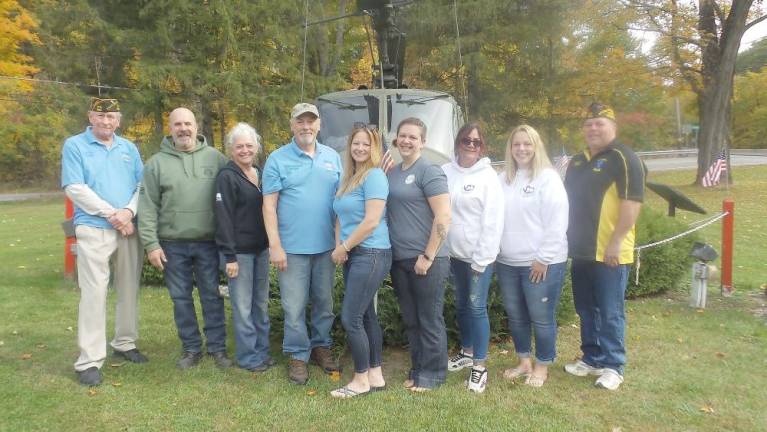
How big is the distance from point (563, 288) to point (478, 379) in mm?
1567

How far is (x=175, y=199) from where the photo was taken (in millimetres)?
4078

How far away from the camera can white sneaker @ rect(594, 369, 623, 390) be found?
13.1 feet

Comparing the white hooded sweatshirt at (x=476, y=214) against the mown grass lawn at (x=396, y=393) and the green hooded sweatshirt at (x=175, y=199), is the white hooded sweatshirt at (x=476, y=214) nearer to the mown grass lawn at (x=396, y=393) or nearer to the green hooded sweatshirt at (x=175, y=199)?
the mown grass lawn at (x=396, y=393)

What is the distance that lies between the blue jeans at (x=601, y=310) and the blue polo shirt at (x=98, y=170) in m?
3.29

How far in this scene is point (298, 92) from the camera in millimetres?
19703

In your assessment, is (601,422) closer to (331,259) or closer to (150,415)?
(331,259)

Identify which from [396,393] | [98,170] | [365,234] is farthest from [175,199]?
[396,393]

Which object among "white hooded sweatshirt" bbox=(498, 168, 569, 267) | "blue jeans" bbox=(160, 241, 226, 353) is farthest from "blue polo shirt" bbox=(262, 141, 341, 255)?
"white hooded sweatshirt" bbox=(498, 168, 569, 267)

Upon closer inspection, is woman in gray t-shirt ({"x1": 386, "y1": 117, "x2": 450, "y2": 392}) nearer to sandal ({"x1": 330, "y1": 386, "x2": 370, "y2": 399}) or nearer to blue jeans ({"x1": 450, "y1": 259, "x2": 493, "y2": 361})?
blue jeans ({"x1": 450, "y1": 259, "x2": 493, "y2": 361})

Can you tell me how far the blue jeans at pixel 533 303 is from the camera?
12.7 ft

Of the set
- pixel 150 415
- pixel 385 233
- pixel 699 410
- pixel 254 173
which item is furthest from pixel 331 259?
pixel 699 410

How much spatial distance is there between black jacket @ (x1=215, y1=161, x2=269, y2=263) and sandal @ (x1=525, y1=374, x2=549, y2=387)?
213 cm

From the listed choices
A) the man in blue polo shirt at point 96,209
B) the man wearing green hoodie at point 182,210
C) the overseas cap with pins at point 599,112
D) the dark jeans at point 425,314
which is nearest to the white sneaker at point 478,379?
the dark jeans at point 425,314

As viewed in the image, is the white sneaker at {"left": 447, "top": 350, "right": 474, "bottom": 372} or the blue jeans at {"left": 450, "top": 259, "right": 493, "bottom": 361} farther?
the white sneaker at {"left": 447, "top": 350, "right": 474, "bottom": 372}
